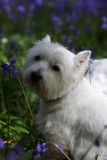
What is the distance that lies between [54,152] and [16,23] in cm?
614

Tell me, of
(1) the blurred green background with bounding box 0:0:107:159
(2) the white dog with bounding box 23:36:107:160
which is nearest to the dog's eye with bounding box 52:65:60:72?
(2) the white dog with bounding box 23:36:107:160

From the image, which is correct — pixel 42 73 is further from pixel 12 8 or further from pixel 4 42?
pixel 12 8

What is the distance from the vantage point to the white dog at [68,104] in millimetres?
3750

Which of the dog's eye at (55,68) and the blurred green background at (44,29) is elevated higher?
the blurred green background at (44,29)

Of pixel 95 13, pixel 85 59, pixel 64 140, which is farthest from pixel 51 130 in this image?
pixel 95 13

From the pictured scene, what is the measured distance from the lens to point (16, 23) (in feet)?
31.8

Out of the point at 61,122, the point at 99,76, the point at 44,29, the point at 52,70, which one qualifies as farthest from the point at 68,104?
the point at 44,29

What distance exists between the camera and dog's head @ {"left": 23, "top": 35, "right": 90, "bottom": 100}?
3695 millimetres

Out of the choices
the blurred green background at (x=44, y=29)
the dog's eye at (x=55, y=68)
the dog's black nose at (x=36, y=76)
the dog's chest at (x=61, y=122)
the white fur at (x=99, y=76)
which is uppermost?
the blurred green background at (x=44, y=29)

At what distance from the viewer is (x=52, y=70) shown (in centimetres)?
374

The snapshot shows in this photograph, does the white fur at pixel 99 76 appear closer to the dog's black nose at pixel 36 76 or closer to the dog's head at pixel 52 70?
the dog's head at pixel 52 70

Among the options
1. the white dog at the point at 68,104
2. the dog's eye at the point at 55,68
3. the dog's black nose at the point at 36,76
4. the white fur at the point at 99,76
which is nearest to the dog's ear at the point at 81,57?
the white dog at the point at 68,104

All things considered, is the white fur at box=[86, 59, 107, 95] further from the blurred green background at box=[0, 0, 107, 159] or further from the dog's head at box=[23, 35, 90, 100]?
the dog's head at box=[23, 35, 90, 100]

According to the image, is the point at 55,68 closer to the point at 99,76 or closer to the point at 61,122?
the point at 61,122
